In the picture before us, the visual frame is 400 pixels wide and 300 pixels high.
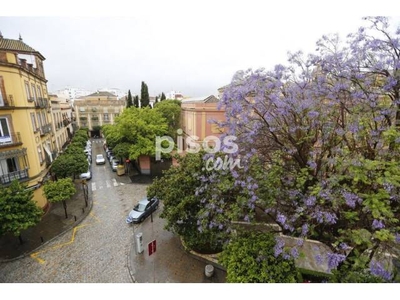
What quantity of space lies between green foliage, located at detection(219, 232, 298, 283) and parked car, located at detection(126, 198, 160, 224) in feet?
24.1

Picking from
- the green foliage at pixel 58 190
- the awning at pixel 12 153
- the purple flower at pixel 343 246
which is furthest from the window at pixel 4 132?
the purple flower at pixel 343 246

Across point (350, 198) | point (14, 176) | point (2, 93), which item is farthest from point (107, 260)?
point (2, 93)

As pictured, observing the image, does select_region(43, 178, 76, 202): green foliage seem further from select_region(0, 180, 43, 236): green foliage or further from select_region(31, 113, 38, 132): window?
select_region(31, 113, 38, 132): window

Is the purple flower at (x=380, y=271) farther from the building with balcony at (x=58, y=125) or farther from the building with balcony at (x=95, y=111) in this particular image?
the building with balcony at (x=95, y=111)

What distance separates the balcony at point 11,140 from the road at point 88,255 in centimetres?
578

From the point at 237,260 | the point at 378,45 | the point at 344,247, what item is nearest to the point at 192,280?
the point at 237,260

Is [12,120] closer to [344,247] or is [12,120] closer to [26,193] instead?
[26,193]

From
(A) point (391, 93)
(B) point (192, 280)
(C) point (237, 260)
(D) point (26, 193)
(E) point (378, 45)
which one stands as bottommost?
(B) point (192, 280)

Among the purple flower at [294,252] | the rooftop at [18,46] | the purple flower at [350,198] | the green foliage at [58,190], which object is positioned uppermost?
the rooftop at [18,46]

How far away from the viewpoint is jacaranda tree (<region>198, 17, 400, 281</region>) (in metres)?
5.63

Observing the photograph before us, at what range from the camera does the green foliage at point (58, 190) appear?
1275 cm

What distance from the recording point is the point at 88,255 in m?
10.3

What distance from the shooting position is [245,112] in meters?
7.17

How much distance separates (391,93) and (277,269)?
19.5ft
